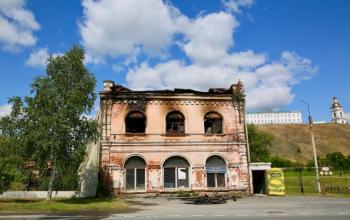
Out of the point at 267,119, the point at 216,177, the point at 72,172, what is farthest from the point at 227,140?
the point at 267,119

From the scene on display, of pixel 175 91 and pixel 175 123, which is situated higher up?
pixel 175 91

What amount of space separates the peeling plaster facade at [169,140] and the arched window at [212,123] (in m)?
0.37

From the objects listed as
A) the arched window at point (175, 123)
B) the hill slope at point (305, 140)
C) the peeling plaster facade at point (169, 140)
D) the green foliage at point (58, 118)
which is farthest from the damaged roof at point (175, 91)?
the hill slope at point (305, 140)

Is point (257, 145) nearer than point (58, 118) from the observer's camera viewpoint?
No

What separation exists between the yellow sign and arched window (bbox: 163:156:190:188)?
6.80 meters

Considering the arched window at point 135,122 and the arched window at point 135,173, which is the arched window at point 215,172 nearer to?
the arched window at point 135,173

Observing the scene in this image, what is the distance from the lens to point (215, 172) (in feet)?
91.8

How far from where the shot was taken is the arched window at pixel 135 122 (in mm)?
28141

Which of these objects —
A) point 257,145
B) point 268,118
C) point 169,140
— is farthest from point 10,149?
point 268,118

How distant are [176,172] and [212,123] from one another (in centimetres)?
547

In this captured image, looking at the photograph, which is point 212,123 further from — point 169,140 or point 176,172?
point 176,172

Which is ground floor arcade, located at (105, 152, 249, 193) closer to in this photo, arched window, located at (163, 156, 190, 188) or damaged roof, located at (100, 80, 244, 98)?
arched window, located at (163, 156, 190, 188)

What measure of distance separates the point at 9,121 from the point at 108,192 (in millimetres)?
9175

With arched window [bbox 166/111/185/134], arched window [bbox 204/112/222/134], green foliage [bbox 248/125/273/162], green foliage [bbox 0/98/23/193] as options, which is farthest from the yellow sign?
green foliage [bbox 248/125/273/162]
